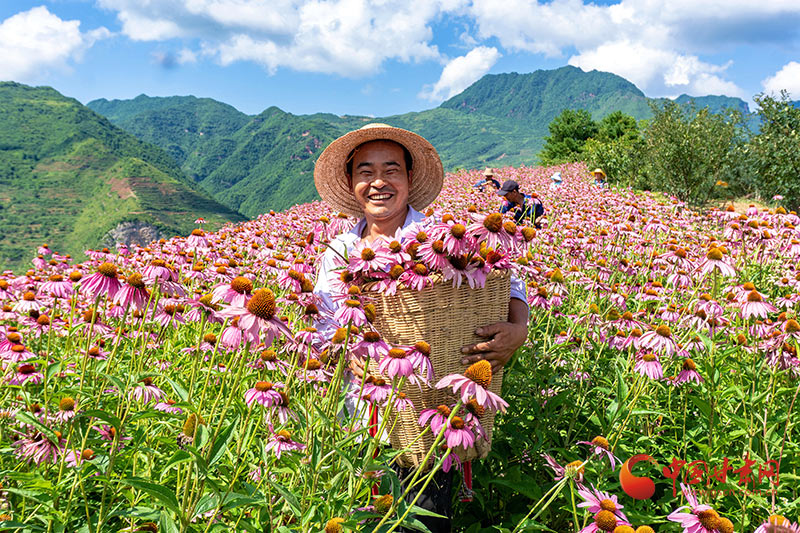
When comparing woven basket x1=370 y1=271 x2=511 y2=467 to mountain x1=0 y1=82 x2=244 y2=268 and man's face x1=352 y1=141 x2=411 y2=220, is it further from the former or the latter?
mountain x1=0 y1=82 x2=244 y2=268

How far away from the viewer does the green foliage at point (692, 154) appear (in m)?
13.4

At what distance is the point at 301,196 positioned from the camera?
411 feet

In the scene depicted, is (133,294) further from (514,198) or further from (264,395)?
(514,198)

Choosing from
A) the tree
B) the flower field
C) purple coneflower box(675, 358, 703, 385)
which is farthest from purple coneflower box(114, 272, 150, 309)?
the tree

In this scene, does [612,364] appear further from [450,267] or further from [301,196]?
[301,196]

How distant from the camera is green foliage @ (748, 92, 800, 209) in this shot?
12.4 meters

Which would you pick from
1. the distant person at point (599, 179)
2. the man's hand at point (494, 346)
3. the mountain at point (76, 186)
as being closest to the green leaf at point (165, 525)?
the man's hand at point (494, 346)

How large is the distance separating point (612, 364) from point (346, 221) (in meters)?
1.87

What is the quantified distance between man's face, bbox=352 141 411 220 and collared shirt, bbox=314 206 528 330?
4.1 inches

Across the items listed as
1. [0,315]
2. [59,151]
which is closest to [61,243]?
[59,151]

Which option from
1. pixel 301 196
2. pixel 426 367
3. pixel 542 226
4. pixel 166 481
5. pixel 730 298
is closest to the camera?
pixel 426 367

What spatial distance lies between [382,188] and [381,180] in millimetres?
39

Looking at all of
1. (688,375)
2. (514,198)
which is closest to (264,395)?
(688,375)

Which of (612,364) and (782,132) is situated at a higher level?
(782,132)
